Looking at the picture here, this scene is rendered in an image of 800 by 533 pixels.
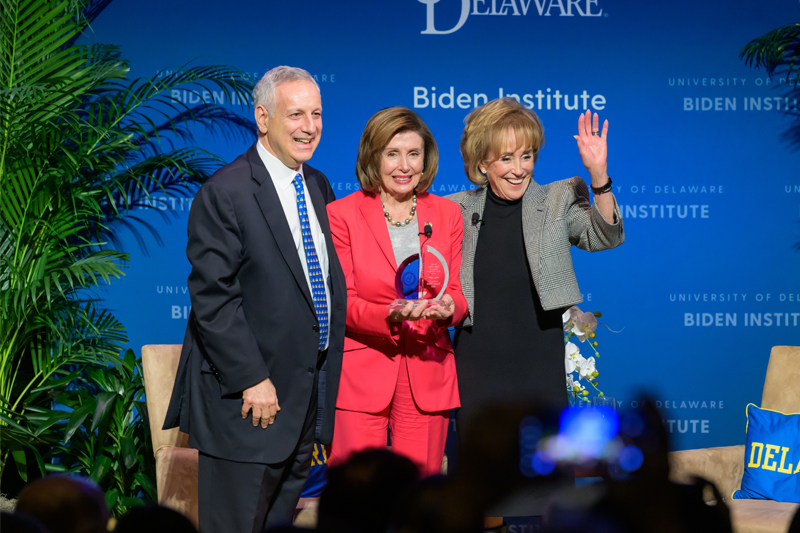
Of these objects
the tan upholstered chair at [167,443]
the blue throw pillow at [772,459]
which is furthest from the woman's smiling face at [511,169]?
the tan upholstered chair at [167,443]

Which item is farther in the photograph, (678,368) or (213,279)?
(678,368)

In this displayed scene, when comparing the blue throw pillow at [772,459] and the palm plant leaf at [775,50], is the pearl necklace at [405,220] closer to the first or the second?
the blue throw pillow at [772,459]

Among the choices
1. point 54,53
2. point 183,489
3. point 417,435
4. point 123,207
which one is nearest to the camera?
point 417,435

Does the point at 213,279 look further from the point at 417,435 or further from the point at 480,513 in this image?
the point at 480,513

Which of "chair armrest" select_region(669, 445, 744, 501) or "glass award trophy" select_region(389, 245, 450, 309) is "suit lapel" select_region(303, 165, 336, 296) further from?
"chair armrest" select_region(669, 445, 744, 501)

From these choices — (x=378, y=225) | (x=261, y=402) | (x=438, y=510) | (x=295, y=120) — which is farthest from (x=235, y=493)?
(x=438, y=510)

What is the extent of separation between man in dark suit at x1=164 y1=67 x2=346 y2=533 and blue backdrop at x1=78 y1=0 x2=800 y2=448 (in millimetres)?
1865

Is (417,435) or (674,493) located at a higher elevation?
(674,493)

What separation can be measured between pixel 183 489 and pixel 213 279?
4.54 feet

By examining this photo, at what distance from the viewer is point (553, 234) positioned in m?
2.29

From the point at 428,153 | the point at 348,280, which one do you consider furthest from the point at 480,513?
the point at 428,153

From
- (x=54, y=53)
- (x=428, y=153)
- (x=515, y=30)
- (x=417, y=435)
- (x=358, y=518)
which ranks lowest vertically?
(x=417, y=435)

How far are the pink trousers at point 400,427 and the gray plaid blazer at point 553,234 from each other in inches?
12.5

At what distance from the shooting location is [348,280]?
7.21 feet
